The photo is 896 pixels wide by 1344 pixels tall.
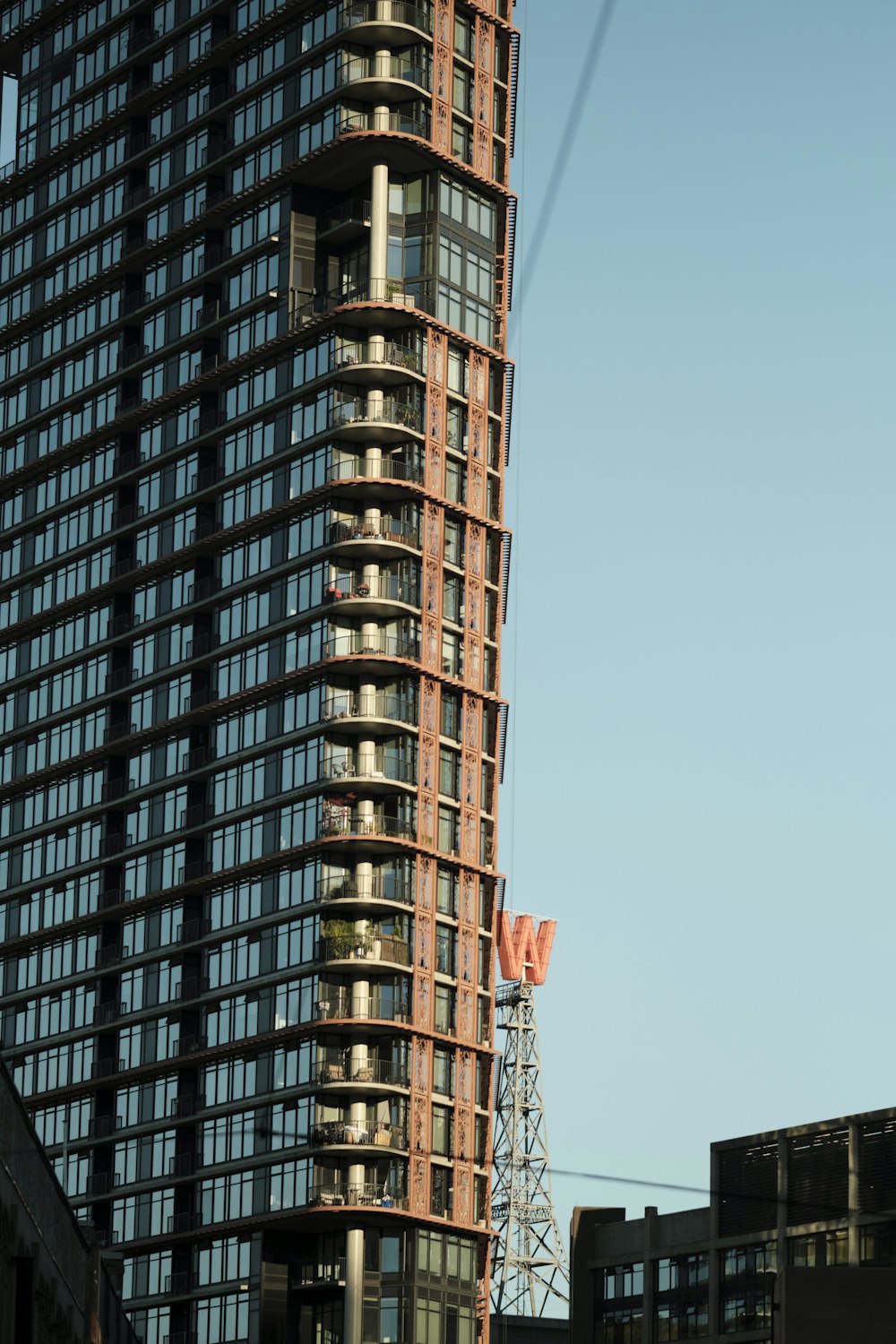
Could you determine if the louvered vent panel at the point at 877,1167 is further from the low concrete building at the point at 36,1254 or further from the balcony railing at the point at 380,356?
the low concrete building at the point at 36,1254

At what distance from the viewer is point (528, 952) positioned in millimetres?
183875

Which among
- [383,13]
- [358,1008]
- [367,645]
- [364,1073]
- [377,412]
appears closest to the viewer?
[364,1073]

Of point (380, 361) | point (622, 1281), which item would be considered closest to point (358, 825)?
point (380, 361)

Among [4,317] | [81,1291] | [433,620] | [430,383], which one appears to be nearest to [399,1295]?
[433,620]

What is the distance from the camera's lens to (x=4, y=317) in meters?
150

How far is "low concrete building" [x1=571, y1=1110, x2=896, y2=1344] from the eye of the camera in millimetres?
124562

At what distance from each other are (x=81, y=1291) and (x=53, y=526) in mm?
82059

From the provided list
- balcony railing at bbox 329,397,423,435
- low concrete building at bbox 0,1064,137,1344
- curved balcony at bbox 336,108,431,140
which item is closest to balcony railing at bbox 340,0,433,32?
curved balcony at bbox 336,108,431,140

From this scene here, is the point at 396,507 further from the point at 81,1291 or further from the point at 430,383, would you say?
the point at 81,1291

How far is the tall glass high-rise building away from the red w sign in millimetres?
50029

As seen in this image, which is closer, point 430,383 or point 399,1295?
point 399,1295

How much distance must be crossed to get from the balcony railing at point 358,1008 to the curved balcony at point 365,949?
168 cm

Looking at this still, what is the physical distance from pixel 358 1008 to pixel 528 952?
66493 millimetres

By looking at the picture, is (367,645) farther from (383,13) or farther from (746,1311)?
(746,1311)
